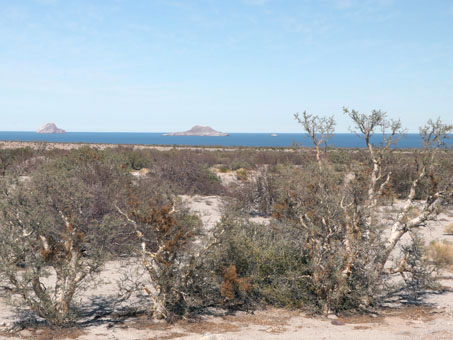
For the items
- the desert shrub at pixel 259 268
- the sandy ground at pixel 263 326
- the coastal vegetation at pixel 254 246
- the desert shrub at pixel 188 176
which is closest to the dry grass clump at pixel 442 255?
the coastal vegetation at pixel 254 246

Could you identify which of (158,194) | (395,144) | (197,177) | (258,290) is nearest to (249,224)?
(258,290)

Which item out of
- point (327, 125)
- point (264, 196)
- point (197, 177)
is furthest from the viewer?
point (197, 177)

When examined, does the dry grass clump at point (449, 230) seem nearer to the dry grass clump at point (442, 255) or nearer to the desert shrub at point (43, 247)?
the dry grass clump at point (442, 255)

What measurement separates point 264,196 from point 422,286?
474 inches

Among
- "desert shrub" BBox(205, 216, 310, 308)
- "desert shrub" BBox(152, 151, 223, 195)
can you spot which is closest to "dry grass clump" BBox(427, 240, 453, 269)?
"desert shrub" BBox(205, 216, 310, 308)

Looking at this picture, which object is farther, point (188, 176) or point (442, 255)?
point (188, 176)

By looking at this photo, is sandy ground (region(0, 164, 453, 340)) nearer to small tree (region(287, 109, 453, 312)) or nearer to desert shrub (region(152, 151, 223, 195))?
small tree (region(287, 109, 453, 312))

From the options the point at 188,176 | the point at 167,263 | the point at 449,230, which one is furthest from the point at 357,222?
the point at 188,176

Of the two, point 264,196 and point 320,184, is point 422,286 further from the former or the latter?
point 264,196

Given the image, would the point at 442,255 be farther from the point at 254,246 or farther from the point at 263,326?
the point at 263,326

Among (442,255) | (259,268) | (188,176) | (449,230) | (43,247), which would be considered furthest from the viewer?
(188,176)

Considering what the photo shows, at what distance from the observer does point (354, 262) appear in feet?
31.5

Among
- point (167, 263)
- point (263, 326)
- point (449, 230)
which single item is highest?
point (167, 263)

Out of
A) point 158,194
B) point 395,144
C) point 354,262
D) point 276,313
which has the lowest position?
point 276,313
